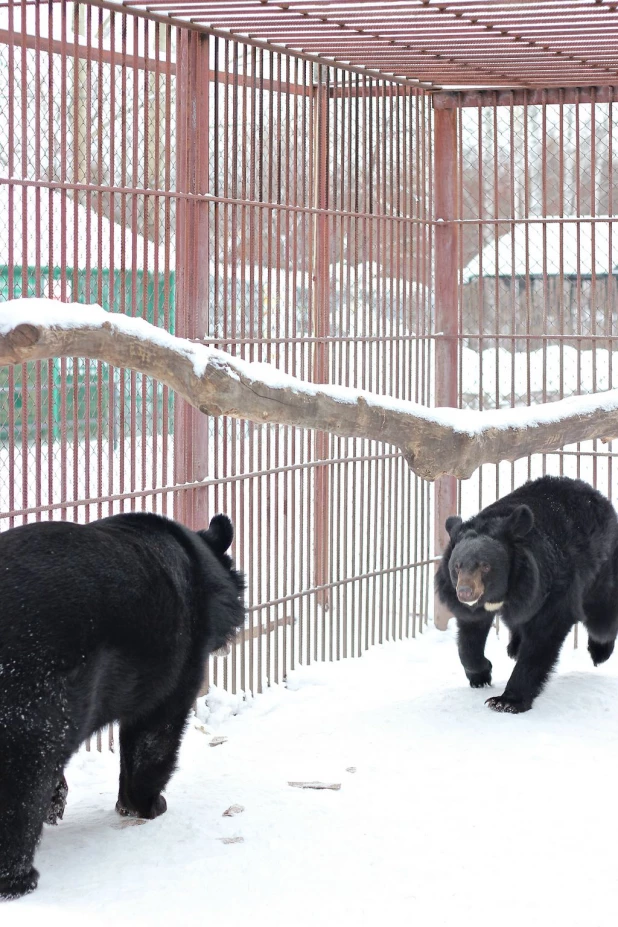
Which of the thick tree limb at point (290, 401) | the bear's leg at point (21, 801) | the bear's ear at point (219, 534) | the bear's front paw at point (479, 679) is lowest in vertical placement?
the bear's front paw at point (479, 679)

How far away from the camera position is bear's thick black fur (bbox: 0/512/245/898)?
3939 millimetres

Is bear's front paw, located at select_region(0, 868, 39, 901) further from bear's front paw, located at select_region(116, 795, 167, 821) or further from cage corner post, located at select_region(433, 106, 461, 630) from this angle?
cage corner post, located at select_region(433, 106, 461, 630)

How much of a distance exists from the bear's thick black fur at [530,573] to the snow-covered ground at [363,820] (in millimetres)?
276

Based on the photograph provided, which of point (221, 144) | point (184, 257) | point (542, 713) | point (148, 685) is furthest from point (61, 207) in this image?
point (542, 713)

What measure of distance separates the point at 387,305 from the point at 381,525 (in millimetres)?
1491

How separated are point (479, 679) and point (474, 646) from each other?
28cm

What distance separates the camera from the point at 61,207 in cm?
550

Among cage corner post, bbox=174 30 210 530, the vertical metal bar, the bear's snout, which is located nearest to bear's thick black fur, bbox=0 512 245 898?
cage corner post, bbox=174 30 210 530

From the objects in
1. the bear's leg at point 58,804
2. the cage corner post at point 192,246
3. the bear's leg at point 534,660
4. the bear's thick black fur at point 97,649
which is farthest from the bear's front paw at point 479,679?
the bear's leg at point 58,804

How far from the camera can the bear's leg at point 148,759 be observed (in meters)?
4.96

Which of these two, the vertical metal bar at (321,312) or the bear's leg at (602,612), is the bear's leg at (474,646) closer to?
the bear's leg at (602,612)

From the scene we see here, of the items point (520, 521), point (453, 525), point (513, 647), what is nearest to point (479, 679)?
point (513, 647)

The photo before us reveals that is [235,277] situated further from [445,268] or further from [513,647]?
[513,647]

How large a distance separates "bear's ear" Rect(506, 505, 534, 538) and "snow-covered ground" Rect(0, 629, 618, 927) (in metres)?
1.00
